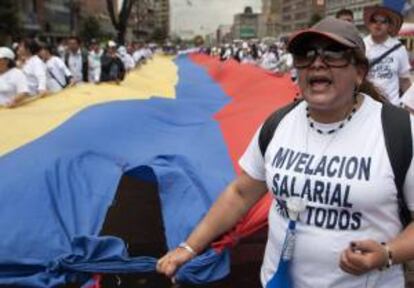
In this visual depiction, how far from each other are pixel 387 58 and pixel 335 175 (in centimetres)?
428

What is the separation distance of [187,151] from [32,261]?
1402 mm

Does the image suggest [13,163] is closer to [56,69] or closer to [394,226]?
[394,226]

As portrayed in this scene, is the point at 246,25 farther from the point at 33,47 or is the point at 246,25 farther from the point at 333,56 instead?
the point at 333,56

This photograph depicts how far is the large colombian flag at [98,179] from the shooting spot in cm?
347

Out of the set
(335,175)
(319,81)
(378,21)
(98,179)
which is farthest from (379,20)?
(335,175)

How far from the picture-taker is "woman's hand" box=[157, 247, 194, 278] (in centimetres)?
250

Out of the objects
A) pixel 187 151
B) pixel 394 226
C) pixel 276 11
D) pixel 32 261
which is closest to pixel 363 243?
pixel 394 226

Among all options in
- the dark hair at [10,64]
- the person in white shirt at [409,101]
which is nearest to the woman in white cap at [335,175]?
the person in white shirt at [409,101]

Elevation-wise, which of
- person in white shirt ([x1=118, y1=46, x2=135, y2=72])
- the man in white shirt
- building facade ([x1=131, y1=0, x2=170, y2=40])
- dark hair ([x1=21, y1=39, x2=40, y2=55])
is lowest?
building facade ([x1=131, y1=0, x2=170, y2=40])

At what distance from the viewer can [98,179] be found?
4.07 metres

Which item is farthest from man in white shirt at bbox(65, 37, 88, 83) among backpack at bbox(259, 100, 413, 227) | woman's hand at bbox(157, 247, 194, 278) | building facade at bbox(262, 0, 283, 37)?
building facade at bbox(262, 0, 283, 37)

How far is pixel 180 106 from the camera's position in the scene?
6.52 m

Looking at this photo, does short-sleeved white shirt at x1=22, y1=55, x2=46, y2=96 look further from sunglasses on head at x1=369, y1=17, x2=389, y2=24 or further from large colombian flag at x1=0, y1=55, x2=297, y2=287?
sunglasses on head at x1=369, y1=17, x2=389, y2=24

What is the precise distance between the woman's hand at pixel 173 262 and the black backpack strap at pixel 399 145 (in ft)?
2.62
